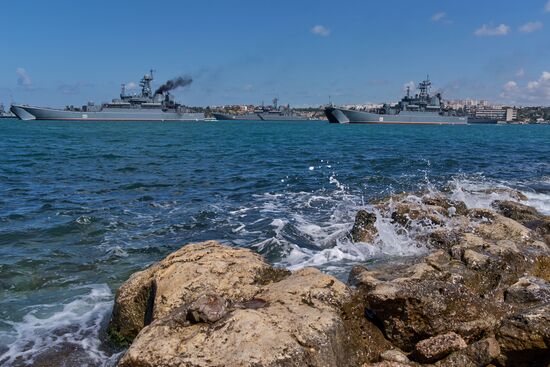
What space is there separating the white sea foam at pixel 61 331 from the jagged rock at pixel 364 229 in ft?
16.8

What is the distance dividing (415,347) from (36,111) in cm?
12341

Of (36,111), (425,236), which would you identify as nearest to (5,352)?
(425,236)

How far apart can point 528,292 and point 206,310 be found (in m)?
3.80

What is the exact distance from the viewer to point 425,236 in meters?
9.08

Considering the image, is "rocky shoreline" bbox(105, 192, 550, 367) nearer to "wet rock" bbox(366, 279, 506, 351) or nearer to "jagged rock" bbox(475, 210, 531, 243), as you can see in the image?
"wet rock" bbox(366, 279, 506, 351)

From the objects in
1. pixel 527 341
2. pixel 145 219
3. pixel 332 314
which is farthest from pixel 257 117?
pixel 527 341

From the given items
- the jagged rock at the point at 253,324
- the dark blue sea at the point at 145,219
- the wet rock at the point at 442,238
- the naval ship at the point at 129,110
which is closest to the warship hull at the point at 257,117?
the naval ship at the point at 129,110

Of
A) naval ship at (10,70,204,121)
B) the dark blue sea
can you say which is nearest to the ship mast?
naval ship at (10,70,204,121)

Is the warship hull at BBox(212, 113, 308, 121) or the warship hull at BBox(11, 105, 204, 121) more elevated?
the warship hull at BBox(11, 105, 204, 121)

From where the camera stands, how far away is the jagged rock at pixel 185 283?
5.23 m

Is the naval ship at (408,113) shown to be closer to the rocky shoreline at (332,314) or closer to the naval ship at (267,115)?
the naval ship at (267,115)

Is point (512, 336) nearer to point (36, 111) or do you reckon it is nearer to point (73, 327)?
point (73, 327)

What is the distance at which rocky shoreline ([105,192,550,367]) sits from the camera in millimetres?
4021

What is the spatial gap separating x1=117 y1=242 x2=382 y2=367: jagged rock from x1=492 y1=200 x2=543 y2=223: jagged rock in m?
7.80
